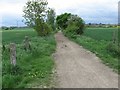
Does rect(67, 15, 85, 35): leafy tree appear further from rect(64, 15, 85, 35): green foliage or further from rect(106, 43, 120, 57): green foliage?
rect(106, 43, 120, 57): green foliage

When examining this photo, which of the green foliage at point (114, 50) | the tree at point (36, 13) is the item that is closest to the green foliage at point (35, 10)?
the tree at point (36, 13)

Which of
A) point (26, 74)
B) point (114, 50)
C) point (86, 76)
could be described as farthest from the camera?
point (114, 50)

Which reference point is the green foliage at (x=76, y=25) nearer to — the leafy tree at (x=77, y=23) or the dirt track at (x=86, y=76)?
the leafy tree at (x=77, y=23)

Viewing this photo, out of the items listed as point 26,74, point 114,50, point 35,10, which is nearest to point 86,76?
point 26,74

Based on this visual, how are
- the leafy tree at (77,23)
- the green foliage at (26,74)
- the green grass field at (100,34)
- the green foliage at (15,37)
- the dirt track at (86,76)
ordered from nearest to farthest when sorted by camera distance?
the dirt track at (86,76) → the green foliage at (26,74) → the green foliage at (15,37) → the green grass field at (100,34) → the leafy tree at (77,23)

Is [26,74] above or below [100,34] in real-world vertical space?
above

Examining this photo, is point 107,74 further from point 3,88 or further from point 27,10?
point 27,10

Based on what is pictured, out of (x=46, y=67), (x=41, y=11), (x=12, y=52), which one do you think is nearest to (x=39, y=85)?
(x=12, y=52)

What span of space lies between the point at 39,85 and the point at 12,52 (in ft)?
7.98

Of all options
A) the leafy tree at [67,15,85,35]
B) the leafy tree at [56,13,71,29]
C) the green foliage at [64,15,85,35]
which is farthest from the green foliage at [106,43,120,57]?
the leafy tree at [56,13,71,29]

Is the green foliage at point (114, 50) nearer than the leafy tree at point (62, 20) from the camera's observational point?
Yes

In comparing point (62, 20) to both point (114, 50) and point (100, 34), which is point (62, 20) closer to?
point (100, 34)

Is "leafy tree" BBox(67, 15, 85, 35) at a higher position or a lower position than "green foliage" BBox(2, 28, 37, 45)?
higher

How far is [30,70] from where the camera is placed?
13.2m
